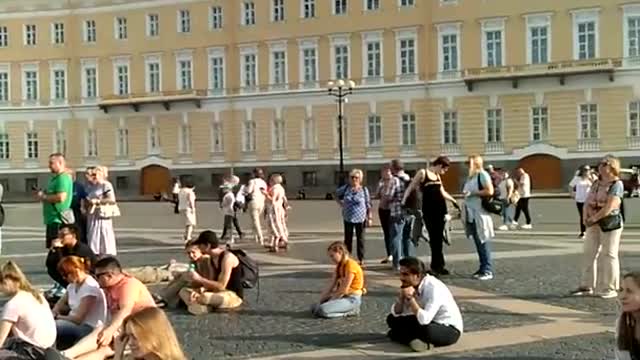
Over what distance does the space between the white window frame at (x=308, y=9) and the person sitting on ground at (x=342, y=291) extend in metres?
45.5

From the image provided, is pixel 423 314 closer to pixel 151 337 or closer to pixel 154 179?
pixel 151 337

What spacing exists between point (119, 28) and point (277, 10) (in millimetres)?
11588

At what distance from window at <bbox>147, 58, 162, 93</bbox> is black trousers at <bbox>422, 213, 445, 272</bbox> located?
46689 millimetres

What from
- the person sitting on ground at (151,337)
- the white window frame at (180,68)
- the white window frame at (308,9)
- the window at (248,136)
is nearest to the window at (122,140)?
the white window frame at (180,68)

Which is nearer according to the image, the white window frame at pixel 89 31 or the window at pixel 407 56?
the window at pixel 407 56

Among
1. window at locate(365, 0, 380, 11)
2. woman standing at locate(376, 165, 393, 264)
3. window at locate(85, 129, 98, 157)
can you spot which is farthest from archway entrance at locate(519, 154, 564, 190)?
woman standing at locate(376, 165, 393, 264)

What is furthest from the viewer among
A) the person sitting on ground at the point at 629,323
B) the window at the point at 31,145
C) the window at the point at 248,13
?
the window at the point at 31,145

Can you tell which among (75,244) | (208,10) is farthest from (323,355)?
(208,10)

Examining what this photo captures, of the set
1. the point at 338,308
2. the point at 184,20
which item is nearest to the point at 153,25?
the point at 184,20

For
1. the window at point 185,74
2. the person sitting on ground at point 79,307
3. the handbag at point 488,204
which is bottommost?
the person sitting on ground at point 79,307

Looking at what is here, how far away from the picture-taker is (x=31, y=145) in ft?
201

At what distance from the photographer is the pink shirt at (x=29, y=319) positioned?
6.71 m

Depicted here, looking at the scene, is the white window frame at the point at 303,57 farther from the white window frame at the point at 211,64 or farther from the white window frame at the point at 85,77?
the white window frame at the point at 85,77

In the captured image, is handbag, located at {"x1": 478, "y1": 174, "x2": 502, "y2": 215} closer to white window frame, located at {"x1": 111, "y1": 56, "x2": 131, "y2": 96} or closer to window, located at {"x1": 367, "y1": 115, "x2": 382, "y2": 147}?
window, located at {"x1": 367, "y1": 115, "x2": 382, "y2": 147}
